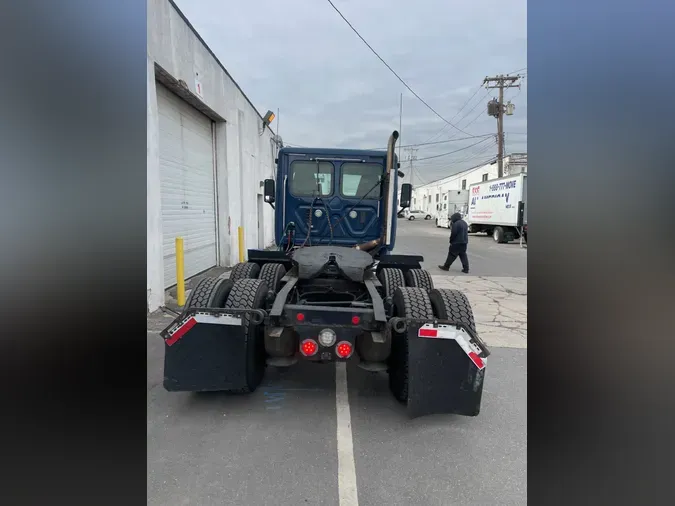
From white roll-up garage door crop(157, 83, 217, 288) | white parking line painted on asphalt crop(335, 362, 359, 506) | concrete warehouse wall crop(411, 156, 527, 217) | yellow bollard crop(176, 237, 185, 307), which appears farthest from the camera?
concrete warehouse wall crop(411, 156, 527, 217)

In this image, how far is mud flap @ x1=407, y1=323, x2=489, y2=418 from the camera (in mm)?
2855

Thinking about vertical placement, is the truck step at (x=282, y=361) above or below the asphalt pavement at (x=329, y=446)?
above

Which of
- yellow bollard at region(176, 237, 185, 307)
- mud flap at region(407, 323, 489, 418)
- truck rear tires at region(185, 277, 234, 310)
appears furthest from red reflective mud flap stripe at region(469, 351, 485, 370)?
yellow bollard at region(176, 237, 185, 307)

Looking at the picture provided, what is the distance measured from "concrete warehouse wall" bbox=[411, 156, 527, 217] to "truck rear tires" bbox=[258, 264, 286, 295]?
3300cm

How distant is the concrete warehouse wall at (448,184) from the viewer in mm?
42500

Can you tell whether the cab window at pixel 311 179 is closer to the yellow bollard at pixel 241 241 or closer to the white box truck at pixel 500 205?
the yellow bollard at pixel 241 241

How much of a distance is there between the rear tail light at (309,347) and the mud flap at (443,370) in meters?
0.77

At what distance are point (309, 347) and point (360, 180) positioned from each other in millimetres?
Answer: 3542

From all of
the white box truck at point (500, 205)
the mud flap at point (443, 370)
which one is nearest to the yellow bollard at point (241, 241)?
the mud flap at point (443, 370)

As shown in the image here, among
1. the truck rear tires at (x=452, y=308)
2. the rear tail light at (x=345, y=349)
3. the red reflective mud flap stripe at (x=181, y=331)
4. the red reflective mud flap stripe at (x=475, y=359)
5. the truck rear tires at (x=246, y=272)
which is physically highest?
the truck rear tires at (x=246, y=272)

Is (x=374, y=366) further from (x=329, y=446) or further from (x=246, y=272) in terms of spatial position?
(x=246, y=272)

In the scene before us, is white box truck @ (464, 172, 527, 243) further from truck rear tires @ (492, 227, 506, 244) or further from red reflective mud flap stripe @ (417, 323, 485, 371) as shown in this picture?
red reflective mud flap stripe @ (417, 323, 485, 371)
